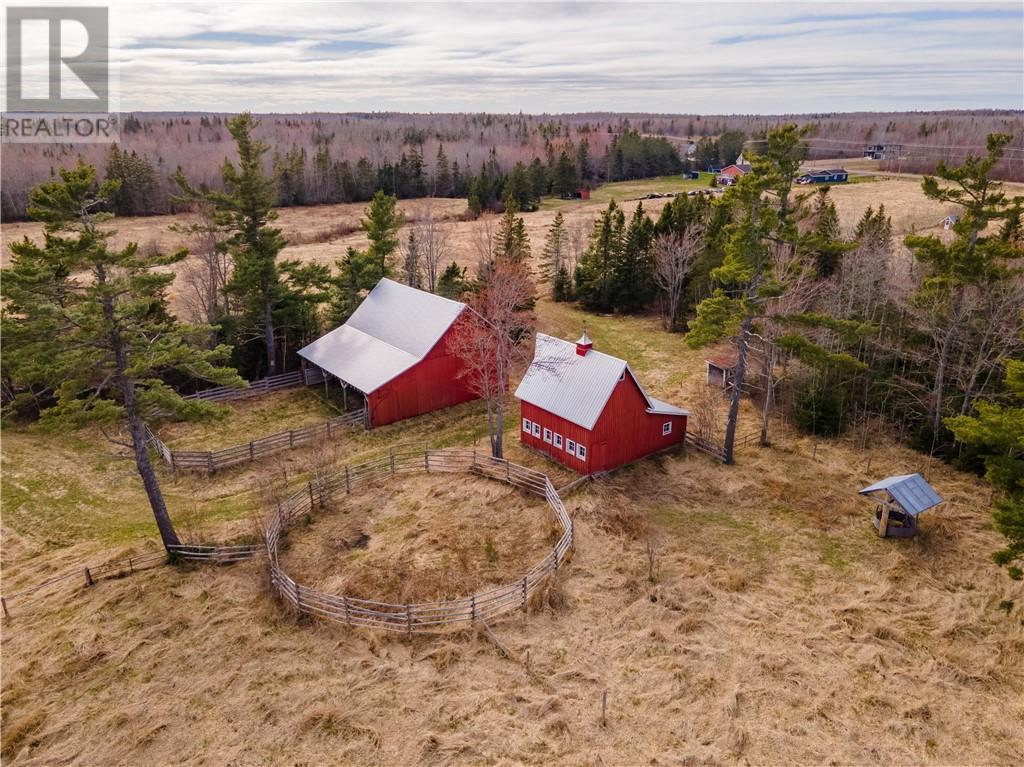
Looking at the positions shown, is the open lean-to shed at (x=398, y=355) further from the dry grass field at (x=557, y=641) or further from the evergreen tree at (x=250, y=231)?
the dry grass field at (x=557, y=641)

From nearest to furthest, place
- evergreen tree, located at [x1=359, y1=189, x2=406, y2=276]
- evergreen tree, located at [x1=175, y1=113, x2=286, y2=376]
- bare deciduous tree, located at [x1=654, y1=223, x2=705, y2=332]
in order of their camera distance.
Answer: evergreen tree, located at [x1=175, y1=113, x2=286, y2=376], evergreen tree, located at [x1=359, y1=189, x2=406, y2=276], bare deciduous tree, located at [x1=654, y1=223, x2=705, y2=332]

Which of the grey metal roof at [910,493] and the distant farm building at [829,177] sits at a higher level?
the distant farm building at [829,177]

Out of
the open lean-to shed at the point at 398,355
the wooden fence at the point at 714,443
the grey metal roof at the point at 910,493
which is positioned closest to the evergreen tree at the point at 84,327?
the open lean-to shed at the point at 398,355

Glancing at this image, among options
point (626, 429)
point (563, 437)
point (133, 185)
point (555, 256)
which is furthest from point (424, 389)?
point (133, 185)

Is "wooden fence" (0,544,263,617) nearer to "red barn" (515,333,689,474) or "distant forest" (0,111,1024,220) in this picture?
"red barn" (515,333,689,474)

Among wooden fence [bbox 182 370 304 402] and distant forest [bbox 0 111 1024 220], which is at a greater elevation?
distant forest [bbox 0 111 1024 220]

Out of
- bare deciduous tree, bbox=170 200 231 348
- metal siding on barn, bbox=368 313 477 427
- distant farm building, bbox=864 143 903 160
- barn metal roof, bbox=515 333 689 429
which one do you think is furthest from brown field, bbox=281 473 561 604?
distant farm building, bbox=864 143 903 160

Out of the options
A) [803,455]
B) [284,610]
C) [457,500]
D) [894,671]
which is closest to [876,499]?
[803,455]

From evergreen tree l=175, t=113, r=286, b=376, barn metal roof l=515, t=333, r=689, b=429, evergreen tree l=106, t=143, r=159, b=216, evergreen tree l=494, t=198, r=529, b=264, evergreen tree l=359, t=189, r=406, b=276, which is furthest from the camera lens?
evergreen tree l=106, t=143, r=159, b=216
